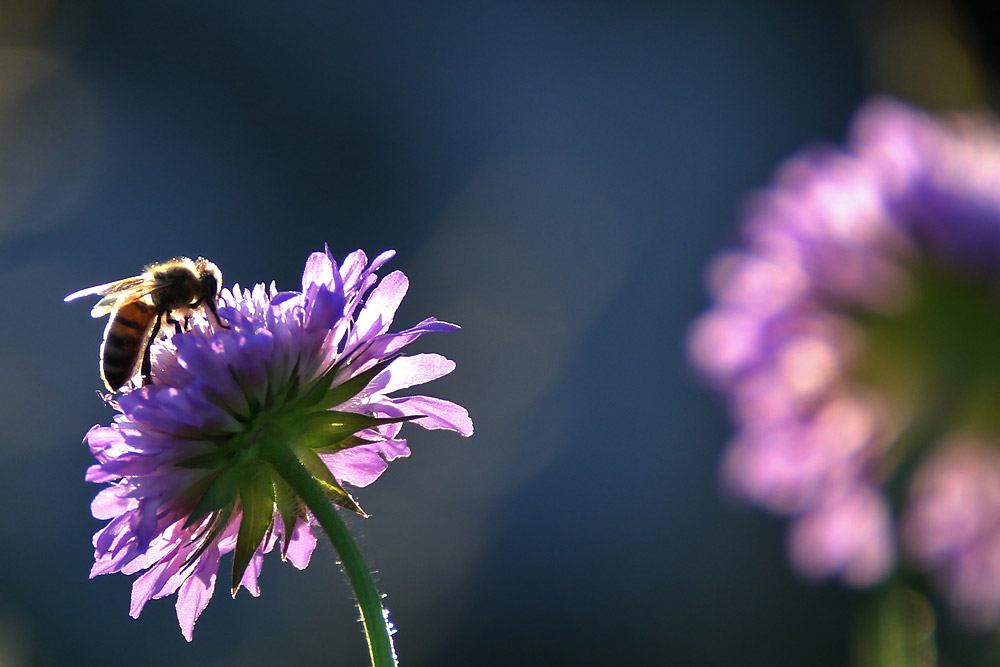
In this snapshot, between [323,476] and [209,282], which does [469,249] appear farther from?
[323,476]

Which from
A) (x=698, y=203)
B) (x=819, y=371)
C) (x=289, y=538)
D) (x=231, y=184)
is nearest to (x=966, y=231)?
(x=819, y=371)

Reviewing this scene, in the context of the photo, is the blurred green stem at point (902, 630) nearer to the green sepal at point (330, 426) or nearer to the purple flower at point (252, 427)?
the purple flower at point (252, 427)

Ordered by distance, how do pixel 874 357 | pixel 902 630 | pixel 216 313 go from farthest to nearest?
pixel 874 357
pixel 902 630
pixel 216 313

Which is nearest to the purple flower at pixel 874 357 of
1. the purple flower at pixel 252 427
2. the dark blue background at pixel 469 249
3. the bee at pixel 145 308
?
the purple flower at pixel 252 427

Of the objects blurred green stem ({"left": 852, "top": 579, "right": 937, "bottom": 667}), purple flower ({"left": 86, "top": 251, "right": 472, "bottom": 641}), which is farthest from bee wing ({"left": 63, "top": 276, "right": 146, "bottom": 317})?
blurred green stem ({"left": 852, "top": 579, "right": 937, "bottom": 667})

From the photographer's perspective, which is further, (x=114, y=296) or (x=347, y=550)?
(x=114, y=296)

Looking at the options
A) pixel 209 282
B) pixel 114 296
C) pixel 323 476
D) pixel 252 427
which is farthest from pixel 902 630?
pixel 114 296

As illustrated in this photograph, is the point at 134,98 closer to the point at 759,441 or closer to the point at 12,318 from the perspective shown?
the point at 12,318
